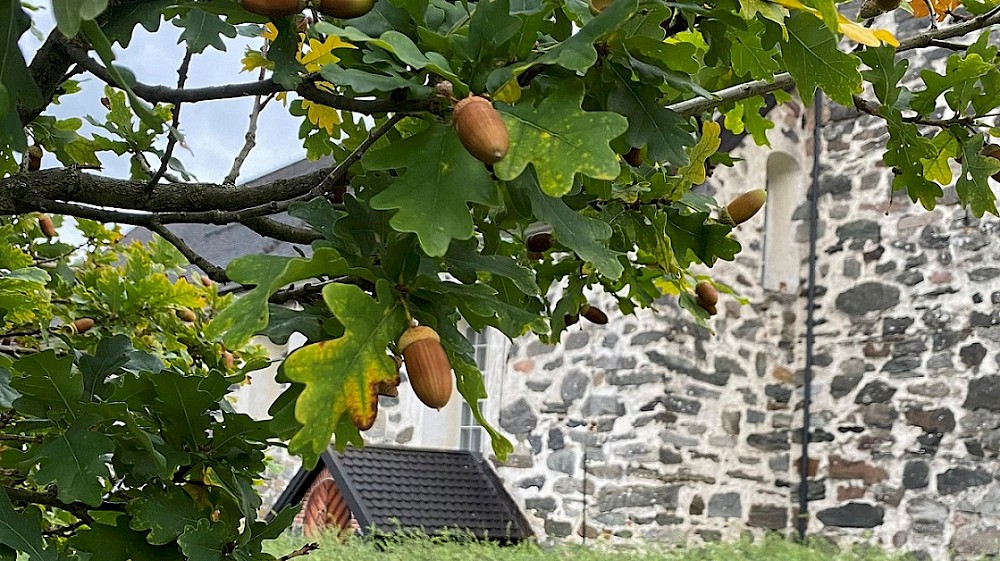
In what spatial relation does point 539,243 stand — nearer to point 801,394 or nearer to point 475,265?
point 475,265

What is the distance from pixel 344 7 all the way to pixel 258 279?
224mm

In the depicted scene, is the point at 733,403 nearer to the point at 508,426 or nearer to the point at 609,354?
the point at 609,354

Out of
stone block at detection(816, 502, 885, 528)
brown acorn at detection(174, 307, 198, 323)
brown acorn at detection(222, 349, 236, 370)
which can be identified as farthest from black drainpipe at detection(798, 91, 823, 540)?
brown acorn at detection(174, 307, 198, 323)

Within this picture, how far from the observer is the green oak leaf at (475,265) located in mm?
774

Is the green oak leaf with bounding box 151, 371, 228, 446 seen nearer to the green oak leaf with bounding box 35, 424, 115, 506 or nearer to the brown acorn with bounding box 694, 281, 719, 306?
the green oak leaf with bounding box 35, 424, 115, 506

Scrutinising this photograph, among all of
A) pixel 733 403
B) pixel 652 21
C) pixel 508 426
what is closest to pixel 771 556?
pixel 733 403

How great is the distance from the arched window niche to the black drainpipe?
0.32 feet

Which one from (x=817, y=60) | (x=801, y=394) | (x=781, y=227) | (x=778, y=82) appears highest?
(x=781, y=227)

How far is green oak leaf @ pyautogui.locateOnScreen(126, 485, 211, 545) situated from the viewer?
39.6 inches

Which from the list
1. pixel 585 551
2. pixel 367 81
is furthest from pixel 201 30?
pixel 585 551

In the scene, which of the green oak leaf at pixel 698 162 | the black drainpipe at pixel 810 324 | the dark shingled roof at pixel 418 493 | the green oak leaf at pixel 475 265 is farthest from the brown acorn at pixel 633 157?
the black drainpipe at pixel 810 324

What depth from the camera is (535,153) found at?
2.25ft

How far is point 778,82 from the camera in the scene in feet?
3.62

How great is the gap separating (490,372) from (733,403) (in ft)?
5.36
